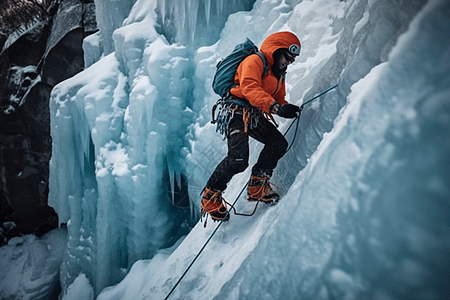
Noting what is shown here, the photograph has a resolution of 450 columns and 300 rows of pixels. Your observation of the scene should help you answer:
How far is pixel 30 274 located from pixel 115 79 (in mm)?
6109

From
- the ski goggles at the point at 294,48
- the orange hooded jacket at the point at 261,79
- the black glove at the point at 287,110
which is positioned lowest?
the black glove at the point at 287,110

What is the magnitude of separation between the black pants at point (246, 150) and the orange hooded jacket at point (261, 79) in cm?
19

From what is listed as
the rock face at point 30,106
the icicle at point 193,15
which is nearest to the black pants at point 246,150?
the icicle at point 193,15

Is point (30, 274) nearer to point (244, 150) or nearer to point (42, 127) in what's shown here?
point (42, 127)

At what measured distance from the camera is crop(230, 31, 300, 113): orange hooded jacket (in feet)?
3.82

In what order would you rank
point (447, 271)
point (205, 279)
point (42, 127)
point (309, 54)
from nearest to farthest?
1. point (447, 271)
2. point (205, 279)
3. point (309, 54)
4. point (42, 127)

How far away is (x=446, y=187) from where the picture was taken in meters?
0.32

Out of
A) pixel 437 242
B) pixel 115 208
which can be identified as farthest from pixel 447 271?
pixel 115 208

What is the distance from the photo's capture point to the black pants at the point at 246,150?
1314 mm

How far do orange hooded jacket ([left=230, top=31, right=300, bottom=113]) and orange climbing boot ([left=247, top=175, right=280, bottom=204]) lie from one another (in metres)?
0.45

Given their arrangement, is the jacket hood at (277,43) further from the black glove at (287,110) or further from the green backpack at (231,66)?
the black glove at (287,110)

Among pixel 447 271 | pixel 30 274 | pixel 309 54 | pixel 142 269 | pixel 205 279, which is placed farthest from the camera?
pixel 30 274

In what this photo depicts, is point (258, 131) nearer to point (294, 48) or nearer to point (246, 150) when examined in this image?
point (246, 150)

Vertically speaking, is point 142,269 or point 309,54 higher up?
point 309,54
